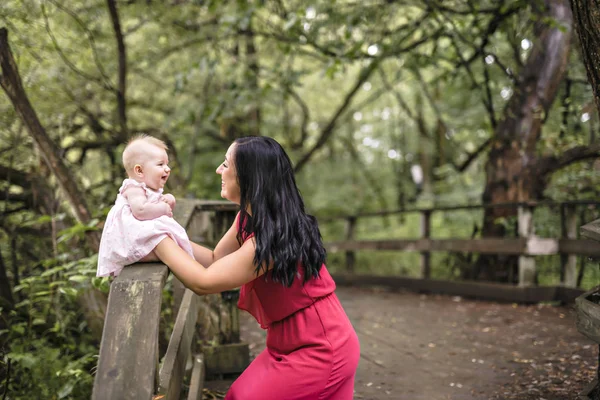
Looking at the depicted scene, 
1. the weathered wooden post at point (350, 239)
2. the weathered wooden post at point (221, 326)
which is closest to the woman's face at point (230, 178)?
the weathered wooden post at point (221, 326)

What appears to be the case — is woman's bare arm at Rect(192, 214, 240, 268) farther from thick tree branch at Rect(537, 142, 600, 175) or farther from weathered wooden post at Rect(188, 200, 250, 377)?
thick tree branch at Rect(537, 142, 600, 175)

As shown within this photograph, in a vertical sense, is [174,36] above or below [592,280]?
above

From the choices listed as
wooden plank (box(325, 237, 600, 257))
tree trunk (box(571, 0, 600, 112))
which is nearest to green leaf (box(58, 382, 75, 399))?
tree trunk (box(571, 0, 600, 112))

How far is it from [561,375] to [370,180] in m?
14.0

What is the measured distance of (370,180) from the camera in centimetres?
1786

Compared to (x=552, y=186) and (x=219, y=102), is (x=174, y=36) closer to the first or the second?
(x=219, y=102)

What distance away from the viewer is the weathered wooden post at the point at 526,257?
7.05m

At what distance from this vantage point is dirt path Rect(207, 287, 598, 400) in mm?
3795

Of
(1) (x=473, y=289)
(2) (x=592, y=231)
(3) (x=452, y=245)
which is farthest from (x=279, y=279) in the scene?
(3) (x=452, y=245)

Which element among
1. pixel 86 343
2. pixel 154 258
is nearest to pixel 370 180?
pixel 86 343

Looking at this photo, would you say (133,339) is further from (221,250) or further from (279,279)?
(221,250)

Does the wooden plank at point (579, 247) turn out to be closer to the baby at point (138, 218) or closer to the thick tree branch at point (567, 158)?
the thick tree branch at point (567, 158)

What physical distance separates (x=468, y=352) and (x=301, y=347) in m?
3.06

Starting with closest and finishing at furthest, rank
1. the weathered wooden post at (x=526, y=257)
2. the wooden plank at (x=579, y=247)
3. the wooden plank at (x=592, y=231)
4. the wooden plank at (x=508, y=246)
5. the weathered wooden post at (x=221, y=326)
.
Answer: the wooden plank at (x=592, y=231), the weathered wooden post at (x=221, y=326), the wooden plank at (x=579, y=247), the wooden plank at (x=508, y=246), the weathered wooden post at (x=526, y=257)
